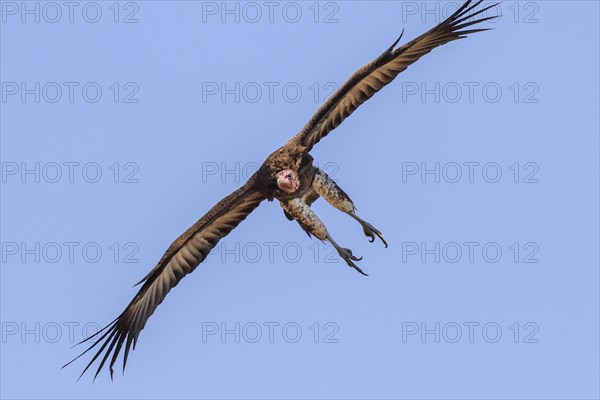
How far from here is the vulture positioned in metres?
23.7

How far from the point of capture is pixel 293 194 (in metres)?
24.0

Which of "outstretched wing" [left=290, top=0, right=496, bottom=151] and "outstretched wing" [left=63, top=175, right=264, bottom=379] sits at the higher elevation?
"outstretched wing" [left=290, top=0, right=496, bottom=151]

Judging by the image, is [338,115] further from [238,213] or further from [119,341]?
[119,341]

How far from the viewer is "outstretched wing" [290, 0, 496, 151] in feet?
77.7

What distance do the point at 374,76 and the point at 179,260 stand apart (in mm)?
4343

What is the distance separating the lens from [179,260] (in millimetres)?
25109

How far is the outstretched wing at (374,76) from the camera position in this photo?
933 inches

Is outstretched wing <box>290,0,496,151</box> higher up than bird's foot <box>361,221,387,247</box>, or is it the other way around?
outstretched wing <box>290,0,496,151</box>

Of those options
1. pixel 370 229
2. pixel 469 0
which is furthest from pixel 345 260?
pixel 469 0

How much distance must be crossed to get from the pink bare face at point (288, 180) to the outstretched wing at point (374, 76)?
54 cm

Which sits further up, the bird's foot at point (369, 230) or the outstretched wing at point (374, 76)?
the outstretched wing at point (374, 76)

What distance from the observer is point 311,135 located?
79.2 feet

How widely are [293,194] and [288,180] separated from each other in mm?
385

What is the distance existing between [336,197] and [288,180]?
1.04 meters
